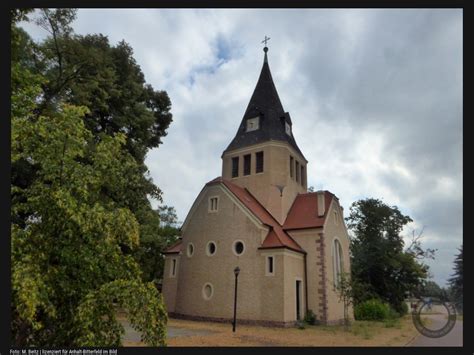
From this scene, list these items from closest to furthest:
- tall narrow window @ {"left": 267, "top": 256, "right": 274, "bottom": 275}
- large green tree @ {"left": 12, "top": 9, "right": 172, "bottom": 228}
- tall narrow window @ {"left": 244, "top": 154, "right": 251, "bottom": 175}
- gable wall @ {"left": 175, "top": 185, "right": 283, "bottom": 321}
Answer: large green tree @ {"left": 12, "top": 9, "right": 172, "bottom": 228}
gable wall @ {"left": 175, "top": 185, "right": 283, "bottom": 321}
tall narrow window @ {"left": 267, "top": 256, "right": 274, "bottom": 275}
tall narrow window @ {"left": 244, "top": 154, "right": 251, "bottom": 175}

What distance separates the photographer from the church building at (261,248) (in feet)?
68.0

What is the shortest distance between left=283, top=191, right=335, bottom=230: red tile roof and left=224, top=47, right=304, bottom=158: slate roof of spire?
477cm

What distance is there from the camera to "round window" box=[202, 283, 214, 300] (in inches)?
866

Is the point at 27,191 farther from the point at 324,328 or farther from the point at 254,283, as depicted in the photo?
the point at 324,328

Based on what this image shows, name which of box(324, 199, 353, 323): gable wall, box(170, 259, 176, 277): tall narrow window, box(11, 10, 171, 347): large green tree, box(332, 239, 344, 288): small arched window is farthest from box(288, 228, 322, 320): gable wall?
box(11, 10, 171, 347): large green tree

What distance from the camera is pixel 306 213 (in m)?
25.7

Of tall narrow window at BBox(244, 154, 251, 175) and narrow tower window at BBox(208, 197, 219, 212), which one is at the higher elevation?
tall narrow window at BBox(244, 154, 251, 175)

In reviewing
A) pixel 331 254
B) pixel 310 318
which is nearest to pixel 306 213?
pixel 331 254

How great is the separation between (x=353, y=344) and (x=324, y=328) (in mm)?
6039

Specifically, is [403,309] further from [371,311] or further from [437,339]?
[437,339]

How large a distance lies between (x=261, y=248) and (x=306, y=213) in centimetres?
591

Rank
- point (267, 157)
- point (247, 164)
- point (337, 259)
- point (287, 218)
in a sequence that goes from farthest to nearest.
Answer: point (247, 164), point (267, 157), point (287, 218), point (337, 259)

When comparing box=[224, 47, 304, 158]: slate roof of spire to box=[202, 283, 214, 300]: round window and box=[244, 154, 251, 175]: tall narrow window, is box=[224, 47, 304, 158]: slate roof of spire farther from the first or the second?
box=[202, 283, 214, 300]: round window
